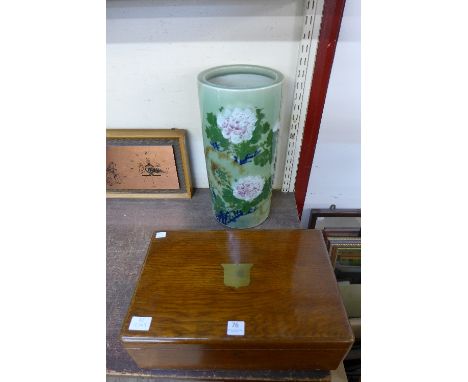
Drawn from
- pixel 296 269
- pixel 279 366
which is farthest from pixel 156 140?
pixel 279 366

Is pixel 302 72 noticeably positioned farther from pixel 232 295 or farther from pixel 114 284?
pixel 114 284

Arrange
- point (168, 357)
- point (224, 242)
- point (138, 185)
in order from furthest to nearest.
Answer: point (138, 185) → point (224, 242) → point (168, 357)

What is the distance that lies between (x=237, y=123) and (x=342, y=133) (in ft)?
1.40

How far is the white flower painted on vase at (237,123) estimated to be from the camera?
0.63 m

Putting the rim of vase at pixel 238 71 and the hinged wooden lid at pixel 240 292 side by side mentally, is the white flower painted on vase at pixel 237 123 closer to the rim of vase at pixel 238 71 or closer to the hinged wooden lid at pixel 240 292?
the rim of vase at pixel 238 71

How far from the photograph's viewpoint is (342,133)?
922 millimetres

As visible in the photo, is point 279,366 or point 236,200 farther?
point 236,200

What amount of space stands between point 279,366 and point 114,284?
40cm

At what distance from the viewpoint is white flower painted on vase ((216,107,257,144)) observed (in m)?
0.63

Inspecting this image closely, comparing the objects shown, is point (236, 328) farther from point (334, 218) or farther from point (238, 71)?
point (334, 218)

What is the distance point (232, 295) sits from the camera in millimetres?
562

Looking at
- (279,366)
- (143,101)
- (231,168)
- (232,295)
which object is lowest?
(279,366)

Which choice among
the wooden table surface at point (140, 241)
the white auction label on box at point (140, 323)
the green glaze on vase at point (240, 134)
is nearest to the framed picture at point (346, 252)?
the wooden table surface at point (140, 241)

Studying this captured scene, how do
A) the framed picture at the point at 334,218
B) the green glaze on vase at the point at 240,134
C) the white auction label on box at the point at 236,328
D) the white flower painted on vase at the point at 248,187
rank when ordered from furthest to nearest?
the framed picture at the point at 334,218, the white flower painted on vase at the point at 248,187, the green glaze on vase at the point at 240,134, the white auction label on box at the point at 236,328
